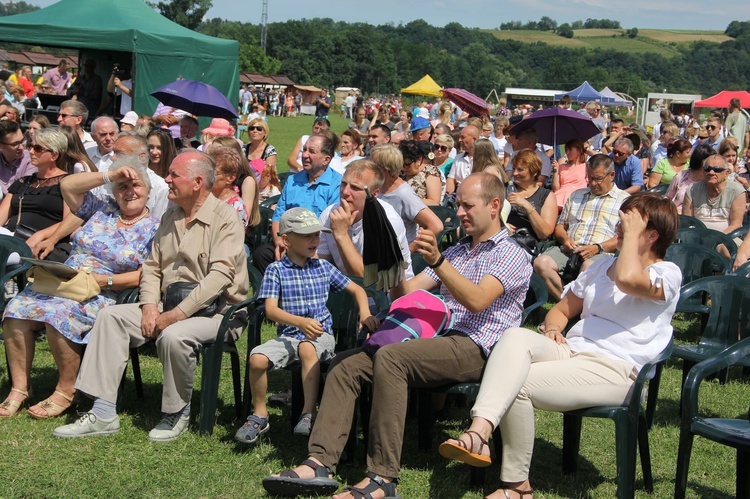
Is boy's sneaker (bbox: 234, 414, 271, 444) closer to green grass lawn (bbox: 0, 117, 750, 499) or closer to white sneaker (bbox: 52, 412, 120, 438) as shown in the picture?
green grass lawn (bbox: 0, 117, 750, 499)

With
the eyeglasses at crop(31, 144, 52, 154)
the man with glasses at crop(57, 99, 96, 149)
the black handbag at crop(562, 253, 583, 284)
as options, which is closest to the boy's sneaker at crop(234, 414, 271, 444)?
the eyeglasses at crop(31, 144, 52, 154)

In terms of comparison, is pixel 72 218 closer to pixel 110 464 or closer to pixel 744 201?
pixel 110 464

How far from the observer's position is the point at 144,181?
206 inches

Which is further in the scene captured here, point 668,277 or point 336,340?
point 336,340

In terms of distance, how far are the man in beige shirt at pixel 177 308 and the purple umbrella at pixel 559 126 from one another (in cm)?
540

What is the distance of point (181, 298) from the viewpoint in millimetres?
4766

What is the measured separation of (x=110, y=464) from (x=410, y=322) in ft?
5.24

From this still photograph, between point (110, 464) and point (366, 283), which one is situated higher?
point (366, 283)

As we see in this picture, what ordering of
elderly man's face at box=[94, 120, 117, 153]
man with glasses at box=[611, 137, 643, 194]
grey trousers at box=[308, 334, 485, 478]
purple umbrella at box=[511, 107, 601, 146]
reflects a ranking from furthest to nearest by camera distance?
man with glasses at box=[611, 137, 643, 194] → purple umbrella at box=[511, 107, 601, 146] → elderly man's face at box=[94, 120, 117, 153] → grey trousers at box=[308, 334, 485, 478]

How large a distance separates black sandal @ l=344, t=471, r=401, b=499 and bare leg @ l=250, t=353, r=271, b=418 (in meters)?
0.85

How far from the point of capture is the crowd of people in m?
3.79

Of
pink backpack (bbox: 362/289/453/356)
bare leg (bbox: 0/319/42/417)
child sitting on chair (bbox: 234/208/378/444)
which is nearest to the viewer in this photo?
pink backpack (bbox: 362/289/453/356)

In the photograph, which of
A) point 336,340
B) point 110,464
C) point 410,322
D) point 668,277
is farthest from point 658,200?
point 110,464

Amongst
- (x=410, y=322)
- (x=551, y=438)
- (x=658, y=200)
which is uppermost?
(x=658, y=200)
